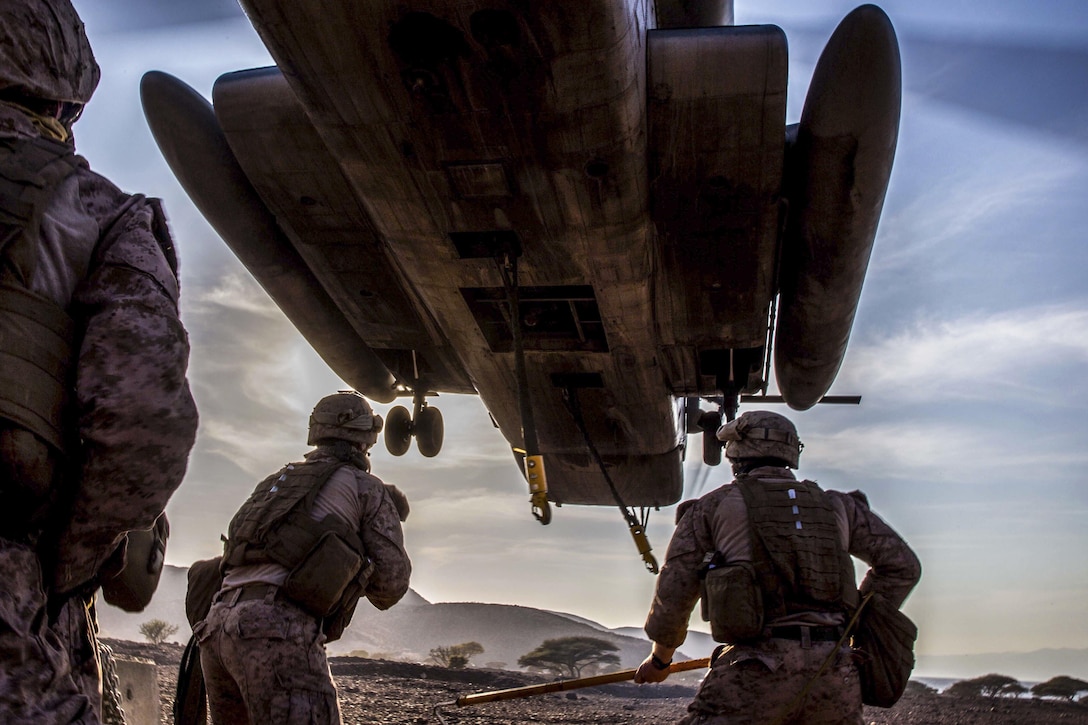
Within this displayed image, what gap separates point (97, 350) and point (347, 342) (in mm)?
6814

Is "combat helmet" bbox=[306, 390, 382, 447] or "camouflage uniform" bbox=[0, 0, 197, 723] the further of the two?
"combat helmet" bbox=[306, 390, 382, 447]

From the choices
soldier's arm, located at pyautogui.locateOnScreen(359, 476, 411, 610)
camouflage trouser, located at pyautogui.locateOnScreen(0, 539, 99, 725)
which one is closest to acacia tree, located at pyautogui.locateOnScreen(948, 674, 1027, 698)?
soldier's arm, located at pyautogui.locateOnScreen(359, 476, 411, 610)

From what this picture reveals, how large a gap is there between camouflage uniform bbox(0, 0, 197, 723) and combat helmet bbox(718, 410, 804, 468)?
126 inches

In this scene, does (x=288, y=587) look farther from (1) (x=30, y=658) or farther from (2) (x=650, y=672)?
(1) (x=30, y=658)

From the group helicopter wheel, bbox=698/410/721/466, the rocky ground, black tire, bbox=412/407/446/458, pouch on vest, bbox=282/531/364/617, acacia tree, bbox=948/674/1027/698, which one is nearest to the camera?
pouch on vest, bbox=282/531/364/617

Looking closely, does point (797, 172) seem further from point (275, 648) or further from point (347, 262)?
point (275, 648)

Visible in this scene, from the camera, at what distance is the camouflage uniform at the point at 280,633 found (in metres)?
3.69

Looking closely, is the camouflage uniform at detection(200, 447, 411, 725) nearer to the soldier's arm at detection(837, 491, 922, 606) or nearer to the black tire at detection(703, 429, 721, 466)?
the soldier's arm at detection(837, 491, 922, 606)

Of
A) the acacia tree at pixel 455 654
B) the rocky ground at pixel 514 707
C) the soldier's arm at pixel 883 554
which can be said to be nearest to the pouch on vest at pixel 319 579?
the soldier's arm at pixel 883 554

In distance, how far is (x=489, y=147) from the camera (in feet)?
17.0

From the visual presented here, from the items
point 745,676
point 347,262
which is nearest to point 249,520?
point 745,676

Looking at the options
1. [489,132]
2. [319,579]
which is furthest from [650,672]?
[489,132]

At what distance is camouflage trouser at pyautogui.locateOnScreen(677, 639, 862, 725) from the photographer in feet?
12.3

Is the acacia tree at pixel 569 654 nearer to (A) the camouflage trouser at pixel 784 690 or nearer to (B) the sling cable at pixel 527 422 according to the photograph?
(B) the sling cable at pixel 527 422
